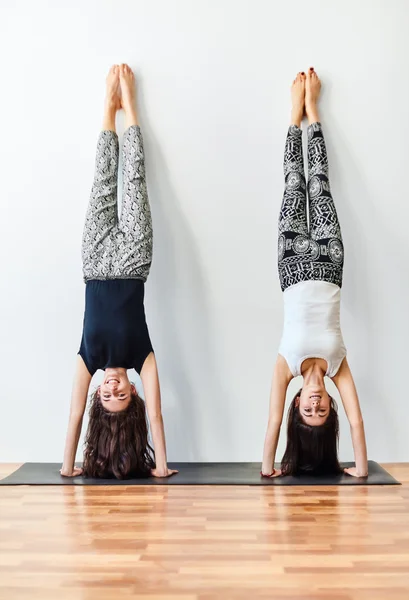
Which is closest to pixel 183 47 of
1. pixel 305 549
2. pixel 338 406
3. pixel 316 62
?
pixel 316 62

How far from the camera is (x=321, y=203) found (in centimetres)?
344

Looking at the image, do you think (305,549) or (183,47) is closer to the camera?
(305,549)

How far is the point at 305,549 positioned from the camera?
207 centimetres

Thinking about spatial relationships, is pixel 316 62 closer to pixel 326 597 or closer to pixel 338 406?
pixel 338 406

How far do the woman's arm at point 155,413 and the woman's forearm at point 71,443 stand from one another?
14.2 inches

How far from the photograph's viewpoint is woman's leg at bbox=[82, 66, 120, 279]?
3.41 metres

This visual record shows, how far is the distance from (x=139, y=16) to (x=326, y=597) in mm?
3143

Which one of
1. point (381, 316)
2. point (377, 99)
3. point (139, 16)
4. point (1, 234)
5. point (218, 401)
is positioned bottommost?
point (218, 401)

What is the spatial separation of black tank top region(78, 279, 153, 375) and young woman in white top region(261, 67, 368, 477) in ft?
2.34

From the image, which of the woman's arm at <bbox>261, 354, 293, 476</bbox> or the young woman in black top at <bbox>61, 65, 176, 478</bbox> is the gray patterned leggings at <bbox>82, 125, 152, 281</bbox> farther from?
the woman's arm at <bbox>261, 354, 293, 476</bbox>

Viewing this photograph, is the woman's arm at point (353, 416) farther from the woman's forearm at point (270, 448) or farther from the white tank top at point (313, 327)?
the woman's forearm at point (270, 448)

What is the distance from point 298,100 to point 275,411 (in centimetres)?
167

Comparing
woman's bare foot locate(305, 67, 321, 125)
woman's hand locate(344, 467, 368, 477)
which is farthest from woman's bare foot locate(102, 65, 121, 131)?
woman's hand locate(344, 467, 368, 477)

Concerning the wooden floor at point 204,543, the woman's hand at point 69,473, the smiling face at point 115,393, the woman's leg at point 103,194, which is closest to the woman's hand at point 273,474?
the wooden floor at point 204,543
